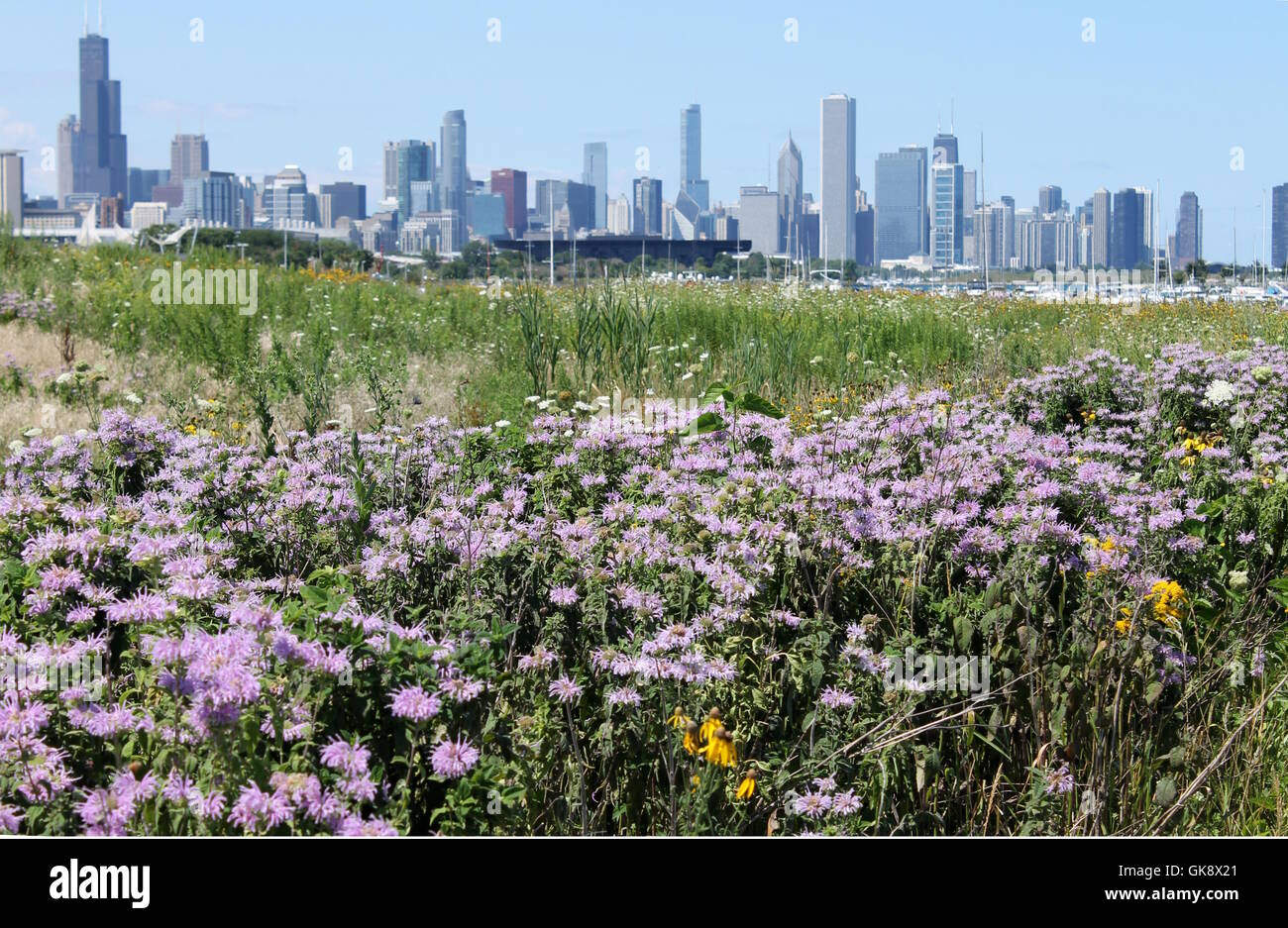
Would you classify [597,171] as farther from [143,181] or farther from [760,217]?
[143,181]

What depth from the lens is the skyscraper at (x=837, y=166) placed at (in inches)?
1139

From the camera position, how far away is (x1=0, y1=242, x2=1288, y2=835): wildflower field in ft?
6.47

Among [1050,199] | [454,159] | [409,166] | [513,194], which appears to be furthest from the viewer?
[1050,199]

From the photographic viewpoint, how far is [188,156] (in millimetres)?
54344

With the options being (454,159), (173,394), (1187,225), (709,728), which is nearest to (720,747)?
(709,728)

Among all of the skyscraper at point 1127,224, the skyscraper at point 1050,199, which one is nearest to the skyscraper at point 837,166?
the skyscraper at point 1127,224

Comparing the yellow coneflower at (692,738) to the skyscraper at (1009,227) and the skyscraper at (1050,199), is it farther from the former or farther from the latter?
the skyscraper at (1050,199)

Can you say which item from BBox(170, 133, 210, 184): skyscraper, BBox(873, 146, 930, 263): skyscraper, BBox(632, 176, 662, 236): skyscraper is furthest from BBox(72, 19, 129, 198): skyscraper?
BBox(873, 146, 930, 263): skyscraper

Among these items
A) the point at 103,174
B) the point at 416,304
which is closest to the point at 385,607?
the point at 416,304

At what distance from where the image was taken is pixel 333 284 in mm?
14148

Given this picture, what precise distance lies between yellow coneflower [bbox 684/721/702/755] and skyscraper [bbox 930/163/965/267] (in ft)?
116

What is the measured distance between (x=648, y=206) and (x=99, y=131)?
32.8 metres

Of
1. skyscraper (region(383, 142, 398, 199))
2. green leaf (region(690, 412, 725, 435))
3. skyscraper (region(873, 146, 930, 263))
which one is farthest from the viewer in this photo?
skyscraper (region(383, 142, 398, 199))

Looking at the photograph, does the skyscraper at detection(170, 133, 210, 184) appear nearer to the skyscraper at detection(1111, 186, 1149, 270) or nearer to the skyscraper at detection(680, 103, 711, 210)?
the skyscraper at detection(680, 103, 711, 210)
